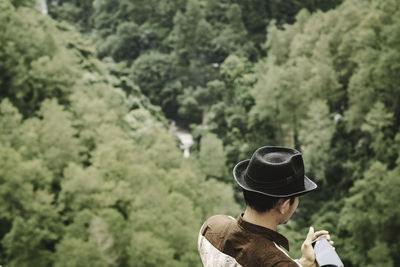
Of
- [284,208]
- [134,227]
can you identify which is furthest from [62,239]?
[284,208]

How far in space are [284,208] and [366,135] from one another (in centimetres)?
1680

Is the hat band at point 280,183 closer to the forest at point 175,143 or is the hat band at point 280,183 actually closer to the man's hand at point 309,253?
the man's hand at point 309,253

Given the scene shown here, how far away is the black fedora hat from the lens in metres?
1.70

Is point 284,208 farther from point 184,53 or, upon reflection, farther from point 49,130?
point 184,53

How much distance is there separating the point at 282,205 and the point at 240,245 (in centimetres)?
26

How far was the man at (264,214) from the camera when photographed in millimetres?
1676

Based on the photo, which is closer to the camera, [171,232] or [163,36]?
[171,232]

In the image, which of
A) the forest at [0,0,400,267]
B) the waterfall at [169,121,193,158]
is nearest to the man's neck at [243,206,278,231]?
the forest at [0,0,400,267]

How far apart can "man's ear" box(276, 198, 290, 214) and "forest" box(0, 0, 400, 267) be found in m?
8.44

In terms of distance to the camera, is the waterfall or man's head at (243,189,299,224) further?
the waterfall

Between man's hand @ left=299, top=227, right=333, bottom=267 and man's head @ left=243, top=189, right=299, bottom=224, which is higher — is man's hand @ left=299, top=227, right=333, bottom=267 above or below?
below

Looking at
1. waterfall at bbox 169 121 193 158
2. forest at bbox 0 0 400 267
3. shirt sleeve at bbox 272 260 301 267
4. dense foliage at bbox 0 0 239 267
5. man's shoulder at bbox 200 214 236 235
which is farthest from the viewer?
waterfall at bbox 169 121 193 158

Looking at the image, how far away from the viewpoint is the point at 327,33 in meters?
20.5

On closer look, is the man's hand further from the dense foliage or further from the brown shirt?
the dense foliage
